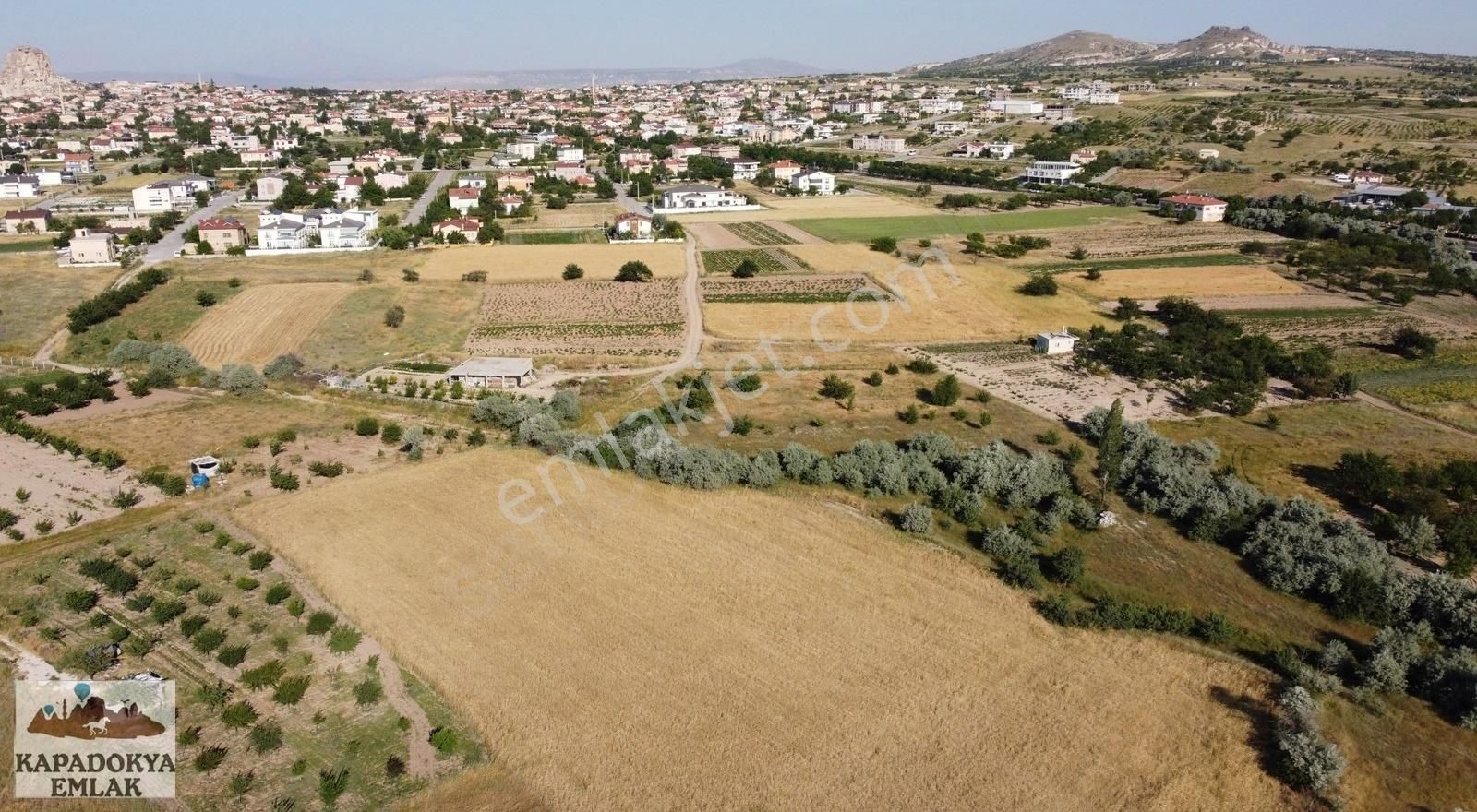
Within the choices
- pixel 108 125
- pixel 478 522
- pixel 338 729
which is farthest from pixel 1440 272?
pixel 108 125

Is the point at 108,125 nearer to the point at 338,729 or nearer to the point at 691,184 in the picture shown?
the point at 691,184

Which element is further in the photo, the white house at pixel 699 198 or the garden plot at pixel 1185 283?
the white house at pixel 699 198

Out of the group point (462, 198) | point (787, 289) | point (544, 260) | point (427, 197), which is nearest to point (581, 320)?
point (787, 289)

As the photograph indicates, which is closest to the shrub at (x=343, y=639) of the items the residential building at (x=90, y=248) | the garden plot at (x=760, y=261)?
the garden plot at (x=760, y=261)

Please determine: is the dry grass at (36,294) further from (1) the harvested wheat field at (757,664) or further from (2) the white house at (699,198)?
(2) the white house at (699,198)

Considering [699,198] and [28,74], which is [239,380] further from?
[28,74]

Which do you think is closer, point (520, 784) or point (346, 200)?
point (520, 784)
